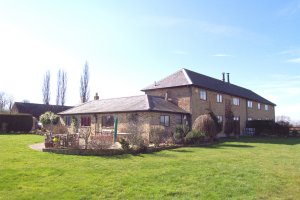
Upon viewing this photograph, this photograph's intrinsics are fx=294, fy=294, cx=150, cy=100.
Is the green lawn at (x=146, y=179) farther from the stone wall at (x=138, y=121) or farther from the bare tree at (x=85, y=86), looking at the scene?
the bare tree at (x=85, y=86)

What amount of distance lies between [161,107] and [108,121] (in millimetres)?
5710

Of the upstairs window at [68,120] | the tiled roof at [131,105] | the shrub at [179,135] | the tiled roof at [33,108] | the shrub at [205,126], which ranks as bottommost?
the shrub at [179,135]

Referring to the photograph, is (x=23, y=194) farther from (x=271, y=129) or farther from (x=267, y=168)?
(x=271, y=129)

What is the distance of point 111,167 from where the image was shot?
468 inches

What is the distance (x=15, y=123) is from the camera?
39.7 meters

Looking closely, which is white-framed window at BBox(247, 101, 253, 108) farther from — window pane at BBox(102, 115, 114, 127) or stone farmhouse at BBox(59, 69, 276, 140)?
window pane at BBox(102, 115, 114, 127)

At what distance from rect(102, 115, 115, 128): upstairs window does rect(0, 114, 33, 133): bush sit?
1625 centimetres

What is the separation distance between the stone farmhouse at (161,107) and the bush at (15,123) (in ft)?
25.7

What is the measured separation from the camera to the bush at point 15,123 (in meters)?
39.1

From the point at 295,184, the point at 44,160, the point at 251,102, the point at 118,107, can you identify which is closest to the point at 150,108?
the point at 118,107

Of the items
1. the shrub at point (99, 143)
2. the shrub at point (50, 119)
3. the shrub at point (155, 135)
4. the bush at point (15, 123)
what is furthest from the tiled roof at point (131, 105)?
the bush at point (15, 123)

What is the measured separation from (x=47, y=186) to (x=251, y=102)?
41.1m

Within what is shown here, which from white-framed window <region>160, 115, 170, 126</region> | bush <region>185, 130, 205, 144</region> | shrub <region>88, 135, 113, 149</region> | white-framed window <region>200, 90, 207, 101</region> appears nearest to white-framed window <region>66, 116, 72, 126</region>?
white-framed window <region>160, 115, 170, 126</region>

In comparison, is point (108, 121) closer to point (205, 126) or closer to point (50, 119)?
point (205, 126)
